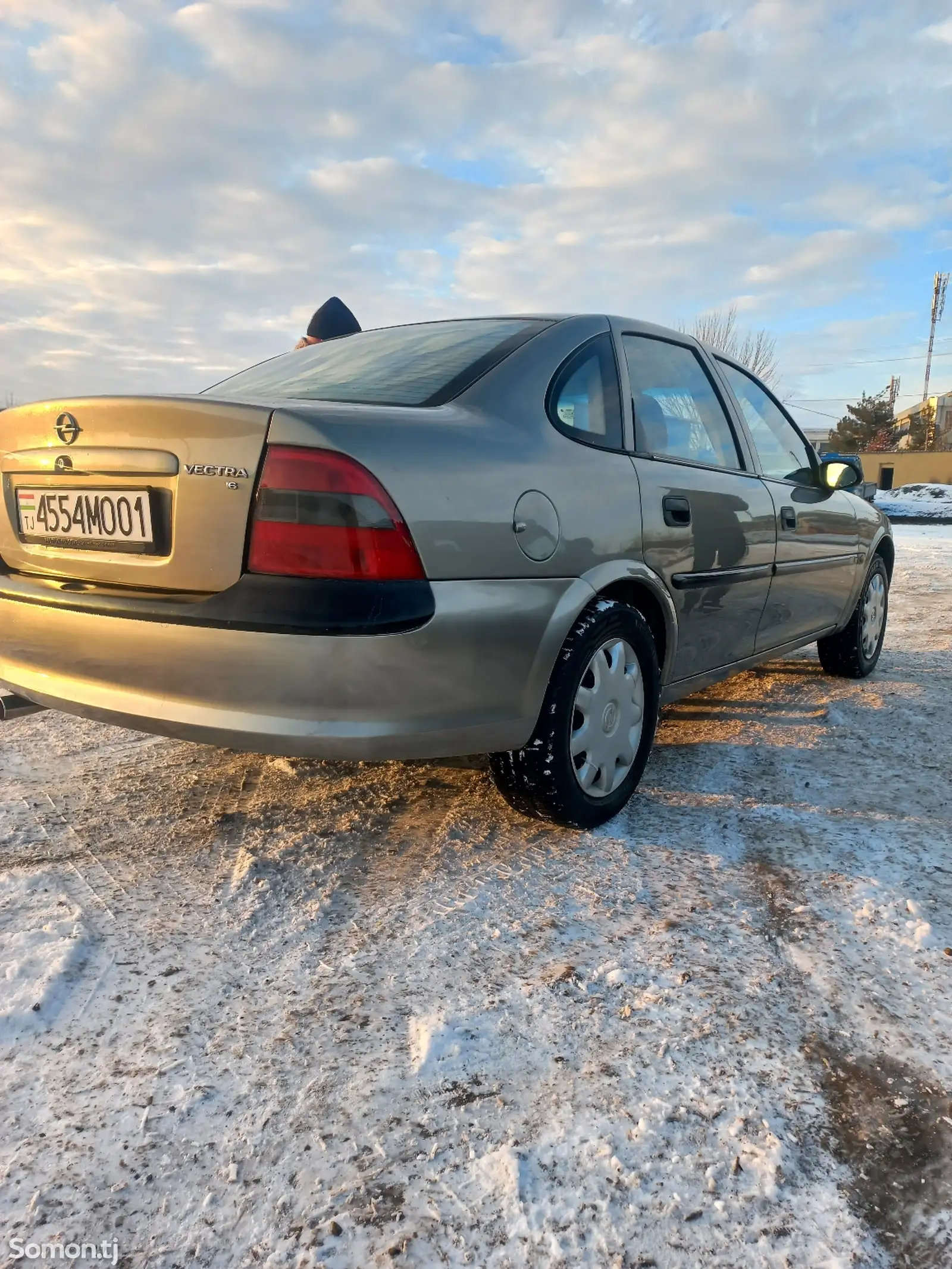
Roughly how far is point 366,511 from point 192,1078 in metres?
1.13

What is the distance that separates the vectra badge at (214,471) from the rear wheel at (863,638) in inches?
142

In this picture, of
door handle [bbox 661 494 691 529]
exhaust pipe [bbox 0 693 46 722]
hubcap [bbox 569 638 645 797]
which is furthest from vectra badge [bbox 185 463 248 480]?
door handle [bbox 661 494 691 529]

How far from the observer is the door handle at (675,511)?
9.09 feet

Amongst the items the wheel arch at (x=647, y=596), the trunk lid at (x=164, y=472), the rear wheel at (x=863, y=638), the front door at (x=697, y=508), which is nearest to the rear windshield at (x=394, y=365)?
the trunk lid at (x=164, y=472)

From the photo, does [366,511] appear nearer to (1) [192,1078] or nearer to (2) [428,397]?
(2) [428,397]

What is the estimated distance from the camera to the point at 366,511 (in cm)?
187

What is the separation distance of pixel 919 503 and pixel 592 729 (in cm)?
2629

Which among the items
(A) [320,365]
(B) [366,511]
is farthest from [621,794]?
(A) [320,365]

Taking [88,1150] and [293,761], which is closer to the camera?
[88,1150]

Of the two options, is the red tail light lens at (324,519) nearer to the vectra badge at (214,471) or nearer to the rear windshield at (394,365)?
the vectra badge at (214,471)

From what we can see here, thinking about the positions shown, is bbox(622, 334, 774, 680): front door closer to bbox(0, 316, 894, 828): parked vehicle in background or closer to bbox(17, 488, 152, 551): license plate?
bbox(0, 316, 894, 828): parked vehicle in background

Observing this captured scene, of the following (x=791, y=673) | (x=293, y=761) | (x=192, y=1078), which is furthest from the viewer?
(x=791, y=673)

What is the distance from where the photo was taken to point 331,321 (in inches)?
255

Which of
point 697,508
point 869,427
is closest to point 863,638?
point 697,508
